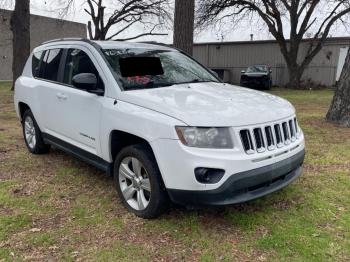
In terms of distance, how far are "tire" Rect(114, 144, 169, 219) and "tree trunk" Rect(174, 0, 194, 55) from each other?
4.85 meters

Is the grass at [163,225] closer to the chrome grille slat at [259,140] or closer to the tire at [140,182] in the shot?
the tire at [140,182]

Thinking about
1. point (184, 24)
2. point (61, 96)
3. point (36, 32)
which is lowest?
point (61, 96)

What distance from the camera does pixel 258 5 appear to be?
24.6 meters

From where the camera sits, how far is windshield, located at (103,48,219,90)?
14.2ft

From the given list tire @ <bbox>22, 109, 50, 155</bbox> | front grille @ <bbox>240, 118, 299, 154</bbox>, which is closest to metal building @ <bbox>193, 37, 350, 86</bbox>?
tire @ <bbox>22, 109, 50, 155</bbox>

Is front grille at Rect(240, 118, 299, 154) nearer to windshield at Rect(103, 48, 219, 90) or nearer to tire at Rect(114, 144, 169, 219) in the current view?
tire at Rect(114, 144, 169, 219)

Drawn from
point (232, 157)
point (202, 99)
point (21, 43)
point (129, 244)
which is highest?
point (21, 43)

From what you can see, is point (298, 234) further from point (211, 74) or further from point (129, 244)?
point (211, 74)

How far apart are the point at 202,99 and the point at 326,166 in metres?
2.75

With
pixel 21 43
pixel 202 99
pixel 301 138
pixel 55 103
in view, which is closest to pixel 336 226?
pixel 301 138

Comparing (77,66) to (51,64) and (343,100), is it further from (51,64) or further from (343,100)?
(343,100)

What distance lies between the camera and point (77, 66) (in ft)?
15.9

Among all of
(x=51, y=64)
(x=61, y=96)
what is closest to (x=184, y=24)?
(x=51, y=64)

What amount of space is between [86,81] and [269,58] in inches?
1099
